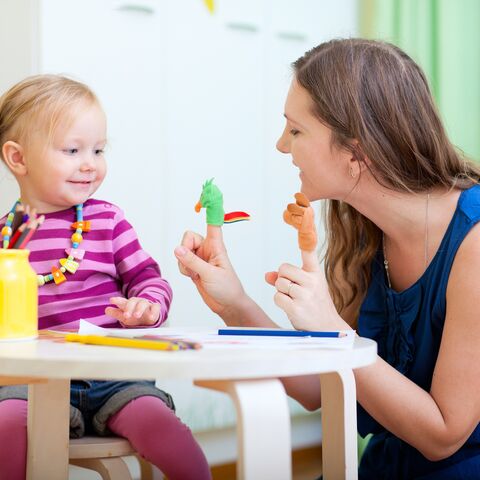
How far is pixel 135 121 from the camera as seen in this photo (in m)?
2.09

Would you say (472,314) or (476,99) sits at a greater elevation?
(476,99)

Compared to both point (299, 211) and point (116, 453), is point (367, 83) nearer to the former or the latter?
point (299, 211)

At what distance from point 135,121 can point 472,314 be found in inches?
45.5

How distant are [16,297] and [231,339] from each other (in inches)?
10.1

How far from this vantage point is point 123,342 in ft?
2.91

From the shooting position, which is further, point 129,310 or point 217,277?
point 217,277

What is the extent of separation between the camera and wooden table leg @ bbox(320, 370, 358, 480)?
103cm

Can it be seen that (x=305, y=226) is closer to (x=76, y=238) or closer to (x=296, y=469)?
(x=76, y=238)

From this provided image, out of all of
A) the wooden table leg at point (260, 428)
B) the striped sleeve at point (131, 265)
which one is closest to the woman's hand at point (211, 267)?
the striped sleeve at point (131, 265)

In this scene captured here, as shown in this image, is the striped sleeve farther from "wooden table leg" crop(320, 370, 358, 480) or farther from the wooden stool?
"wooden table leg" crop(320, 370, 358, 480)

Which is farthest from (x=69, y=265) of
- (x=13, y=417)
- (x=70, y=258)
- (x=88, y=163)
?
(x=13, y=417)

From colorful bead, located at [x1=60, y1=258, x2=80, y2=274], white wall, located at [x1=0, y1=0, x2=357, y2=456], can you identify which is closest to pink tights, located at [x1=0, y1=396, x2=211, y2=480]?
colorful bead, located at [x1=60, y1=258, x2=80, y2=274]

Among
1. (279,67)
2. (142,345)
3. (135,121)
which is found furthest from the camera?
(279,67)

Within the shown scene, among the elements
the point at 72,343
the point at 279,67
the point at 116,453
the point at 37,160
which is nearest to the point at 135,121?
the point at 279,67
